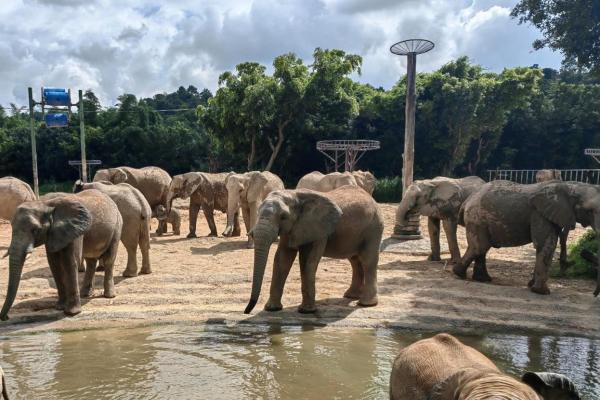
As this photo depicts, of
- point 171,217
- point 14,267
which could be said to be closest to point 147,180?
point 171,217

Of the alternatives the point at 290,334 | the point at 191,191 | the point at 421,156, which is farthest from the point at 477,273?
the point at 421,156

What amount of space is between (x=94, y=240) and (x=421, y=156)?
31.2 meters

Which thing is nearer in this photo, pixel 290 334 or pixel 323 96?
pixel 290 334

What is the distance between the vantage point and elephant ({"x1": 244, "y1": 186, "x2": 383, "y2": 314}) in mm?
7301

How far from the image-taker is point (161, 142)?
42.6m

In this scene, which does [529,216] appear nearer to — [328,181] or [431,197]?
[431,197]

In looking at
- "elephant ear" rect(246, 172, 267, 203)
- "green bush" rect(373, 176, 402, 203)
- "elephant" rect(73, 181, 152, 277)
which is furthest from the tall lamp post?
"green bush" rect(373, 176, 402, 203)

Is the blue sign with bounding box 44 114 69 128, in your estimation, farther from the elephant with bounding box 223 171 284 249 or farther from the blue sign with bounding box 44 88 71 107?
the elephant with bounding box 223 171 284 249

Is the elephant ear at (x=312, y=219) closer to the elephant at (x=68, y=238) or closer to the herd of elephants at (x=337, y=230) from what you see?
the herd of elephants at (x=337, y=230)

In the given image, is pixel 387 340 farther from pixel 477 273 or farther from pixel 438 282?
pixel 477 273

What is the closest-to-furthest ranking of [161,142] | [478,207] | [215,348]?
[215,348]
[478,207]
[161,142]

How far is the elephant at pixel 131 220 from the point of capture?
10203 mm

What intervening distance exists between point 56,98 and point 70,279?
11627mm

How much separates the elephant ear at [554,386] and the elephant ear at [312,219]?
4.94 meters
